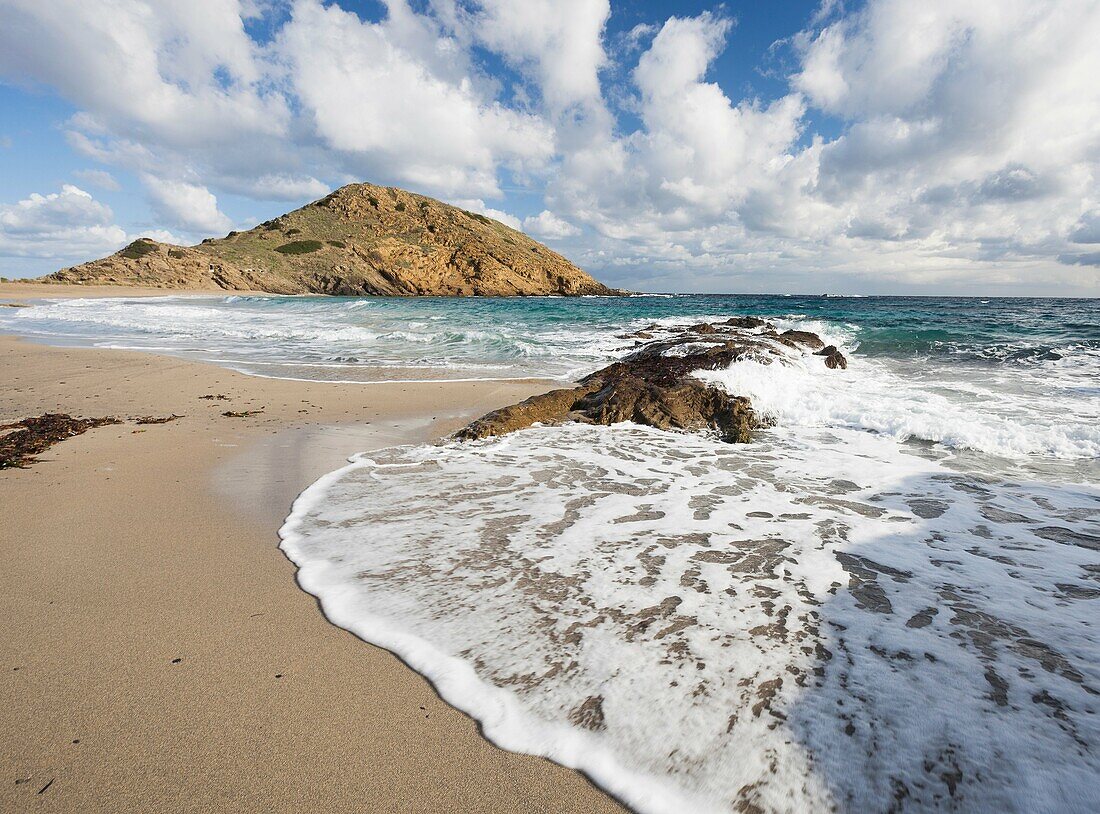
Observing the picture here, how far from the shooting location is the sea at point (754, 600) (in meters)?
1.80

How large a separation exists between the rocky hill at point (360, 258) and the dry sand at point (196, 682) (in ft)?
204

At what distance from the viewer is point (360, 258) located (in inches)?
2596

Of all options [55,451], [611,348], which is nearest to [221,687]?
[55,451]

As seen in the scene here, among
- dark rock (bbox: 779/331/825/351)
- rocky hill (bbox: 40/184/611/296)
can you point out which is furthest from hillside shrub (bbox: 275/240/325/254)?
dark rock (bbox: 779/331/825/351)

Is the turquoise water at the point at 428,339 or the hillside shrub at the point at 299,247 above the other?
Answer: the hillside shrub at the point at 299,247

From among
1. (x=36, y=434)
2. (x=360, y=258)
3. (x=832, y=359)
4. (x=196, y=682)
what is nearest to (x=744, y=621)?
(x=196, y=682)

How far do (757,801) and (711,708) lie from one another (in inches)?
14.6

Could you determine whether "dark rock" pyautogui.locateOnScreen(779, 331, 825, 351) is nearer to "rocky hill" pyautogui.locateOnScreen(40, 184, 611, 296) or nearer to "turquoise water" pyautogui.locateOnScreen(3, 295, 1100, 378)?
"turquoise water" pyautogui.locateOnScreen(3, 295, 1100, 378)

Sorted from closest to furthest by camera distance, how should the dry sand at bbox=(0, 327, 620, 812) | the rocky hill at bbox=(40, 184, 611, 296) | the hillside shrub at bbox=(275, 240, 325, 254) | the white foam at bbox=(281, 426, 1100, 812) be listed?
the dry sand at bbox=(0, 327, 620, 812), the white foam at bbox=(281, 426, 1100, 812), the rocky hill at bbox=(40, 184, 611, 296), the hillside shrub at bbox=(275, 240, 325, 254)

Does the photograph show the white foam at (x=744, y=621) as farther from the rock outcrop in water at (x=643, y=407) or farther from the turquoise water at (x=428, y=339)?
the turquoise water at (x=428, y=339)

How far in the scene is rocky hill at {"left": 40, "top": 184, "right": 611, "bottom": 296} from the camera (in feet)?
179

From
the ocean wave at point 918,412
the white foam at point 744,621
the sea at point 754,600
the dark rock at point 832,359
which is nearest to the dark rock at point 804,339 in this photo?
the dark rock at point 832,359

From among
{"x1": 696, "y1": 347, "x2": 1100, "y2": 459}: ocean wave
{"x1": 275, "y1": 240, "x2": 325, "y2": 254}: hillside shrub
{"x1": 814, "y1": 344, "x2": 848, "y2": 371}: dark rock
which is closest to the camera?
{"x1": 696, "y1": 347, "x2": 1100, "y2": 459}: ocean wave

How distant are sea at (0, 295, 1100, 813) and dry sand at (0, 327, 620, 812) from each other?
0.17m
